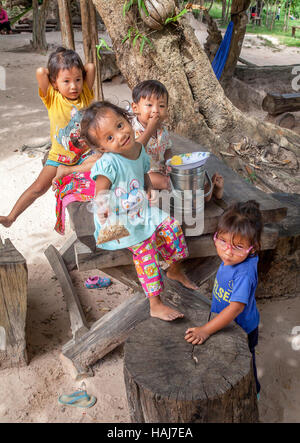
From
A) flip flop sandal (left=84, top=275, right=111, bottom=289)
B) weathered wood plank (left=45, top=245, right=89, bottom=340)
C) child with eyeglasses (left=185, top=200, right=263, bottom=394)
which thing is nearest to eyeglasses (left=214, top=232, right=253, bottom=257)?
child with eyeglasses (left=185, top=200, right=263, bottom=394)

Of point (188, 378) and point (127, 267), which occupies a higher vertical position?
point (188, 378)

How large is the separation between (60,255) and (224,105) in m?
2.24

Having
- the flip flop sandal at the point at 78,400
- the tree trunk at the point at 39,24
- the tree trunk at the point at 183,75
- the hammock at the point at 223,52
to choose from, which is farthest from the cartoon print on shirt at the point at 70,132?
the tree trunk at the point at 39,24

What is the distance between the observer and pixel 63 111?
2676mm

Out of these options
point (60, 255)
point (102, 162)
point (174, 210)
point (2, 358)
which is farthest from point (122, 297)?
point (102, 162)

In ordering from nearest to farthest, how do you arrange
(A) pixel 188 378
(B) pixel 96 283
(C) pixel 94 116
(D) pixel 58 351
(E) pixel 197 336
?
(A) pixel 188 378 → (E) pixel 197 336 → (C) pixel 94 116 → (D) pixel 58 351 → (B) pixel 96 283

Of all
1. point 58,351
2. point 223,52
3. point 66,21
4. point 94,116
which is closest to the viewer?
point 94,116

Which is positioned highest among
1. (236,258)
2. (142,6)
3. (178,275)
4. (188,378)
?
(142,6)

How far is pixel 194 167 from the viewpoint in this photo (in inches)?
76.5

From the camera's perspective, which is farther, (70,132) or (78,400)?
(70,132)

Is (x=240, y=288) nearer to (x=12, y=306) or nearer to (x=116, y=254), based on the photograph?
(x=116, y=254)

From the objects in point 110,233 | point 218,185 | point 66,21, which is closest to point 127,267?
point 110,233

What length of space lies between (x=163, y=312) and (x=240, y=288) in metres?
0.35
